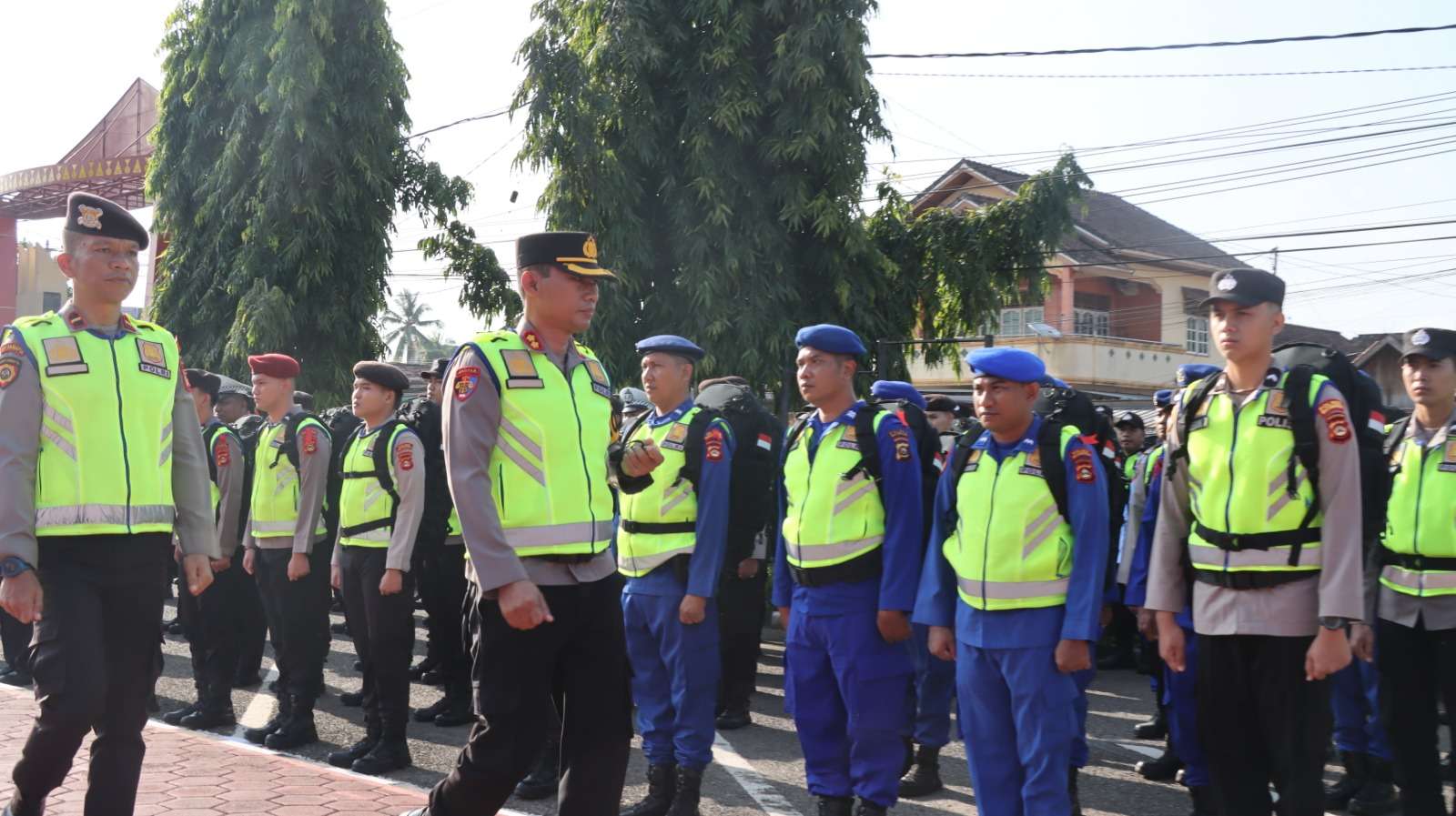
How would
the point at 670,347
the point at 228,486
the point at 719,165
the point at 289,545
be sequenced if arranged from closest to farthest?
the point at 670,347 < the point at 289,545 < the point at 228,486 < the point at 719,165

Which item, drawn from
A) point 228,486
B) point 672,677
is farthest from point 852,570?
point 228,486

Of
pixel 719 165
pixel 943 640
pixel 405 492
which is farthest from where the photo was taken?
pixel 719 165

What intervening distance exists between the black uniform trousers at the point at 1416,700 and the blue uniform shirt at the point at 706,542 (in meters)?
3.03

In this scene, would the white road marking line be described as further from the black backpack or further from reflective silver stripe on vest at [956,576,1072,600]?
the black backpack

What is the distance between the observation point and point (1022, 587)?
4.75 metres

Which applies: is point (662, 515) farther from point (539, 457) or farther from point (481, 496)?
point (481, 496)

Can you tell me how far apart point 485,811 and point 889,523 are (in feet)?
7.34

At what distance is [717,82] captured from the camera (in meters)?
13.7

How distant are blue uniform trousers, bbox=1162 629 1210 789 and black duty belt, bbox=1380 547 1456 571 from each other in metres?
0.93

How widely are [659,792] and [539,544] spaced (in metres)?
2.31

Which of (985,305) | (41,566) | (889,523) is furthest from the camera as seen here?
(985,305)

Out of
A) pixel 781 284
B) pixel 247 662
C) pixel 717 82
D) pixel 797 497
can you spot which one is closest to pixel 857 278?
pixel 781 284

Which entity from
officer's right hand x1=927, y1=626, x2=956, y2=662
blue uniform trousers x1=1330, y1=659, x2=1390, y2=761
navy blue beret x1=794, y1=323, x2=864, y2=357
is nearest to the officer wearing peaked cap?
officer's right hand x1=927, y1=626, x2=956, y2=662

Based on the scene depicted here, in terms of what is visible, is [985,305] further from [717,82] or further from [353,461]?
[353,461]
